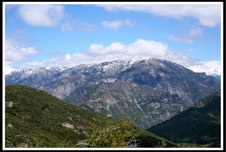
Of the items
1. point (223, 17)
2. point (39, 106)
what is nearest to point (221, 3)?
point (223, 17)

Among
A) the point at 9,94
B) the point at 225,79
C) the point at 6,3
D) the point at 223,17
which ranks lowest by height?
the point at 225,79

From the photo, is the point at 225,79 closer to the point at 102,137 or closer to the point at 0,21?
the point at 102,137

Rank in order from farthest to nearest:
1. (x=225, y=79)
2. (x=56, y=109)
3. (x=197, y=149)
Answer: (x=56, y=109)
(x=225, y=79)
(x=197, y=149)

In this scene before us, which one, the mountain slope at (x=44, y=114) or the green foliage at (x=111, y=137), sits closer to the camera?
the green foliage at (x=111, y=137)

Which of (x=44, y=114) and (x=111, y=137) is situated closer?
(x=111, y=137)

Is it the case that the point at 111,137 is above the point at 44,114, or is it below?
below

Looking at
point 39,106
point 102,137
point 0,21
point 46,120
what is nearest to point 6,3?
point 0,21

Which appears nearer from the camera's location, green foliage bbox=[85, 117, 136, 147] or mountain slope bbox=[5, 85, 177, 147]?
green foliage bbox=[85, 117, 136, 147]

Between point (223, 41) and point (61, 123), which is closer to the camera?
point (223, 41)

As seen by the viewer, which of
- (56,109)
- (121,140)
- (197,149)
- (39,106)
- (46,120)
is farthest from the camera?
(56,109)

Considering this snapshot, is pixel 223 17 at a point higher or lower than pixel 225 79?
higher
